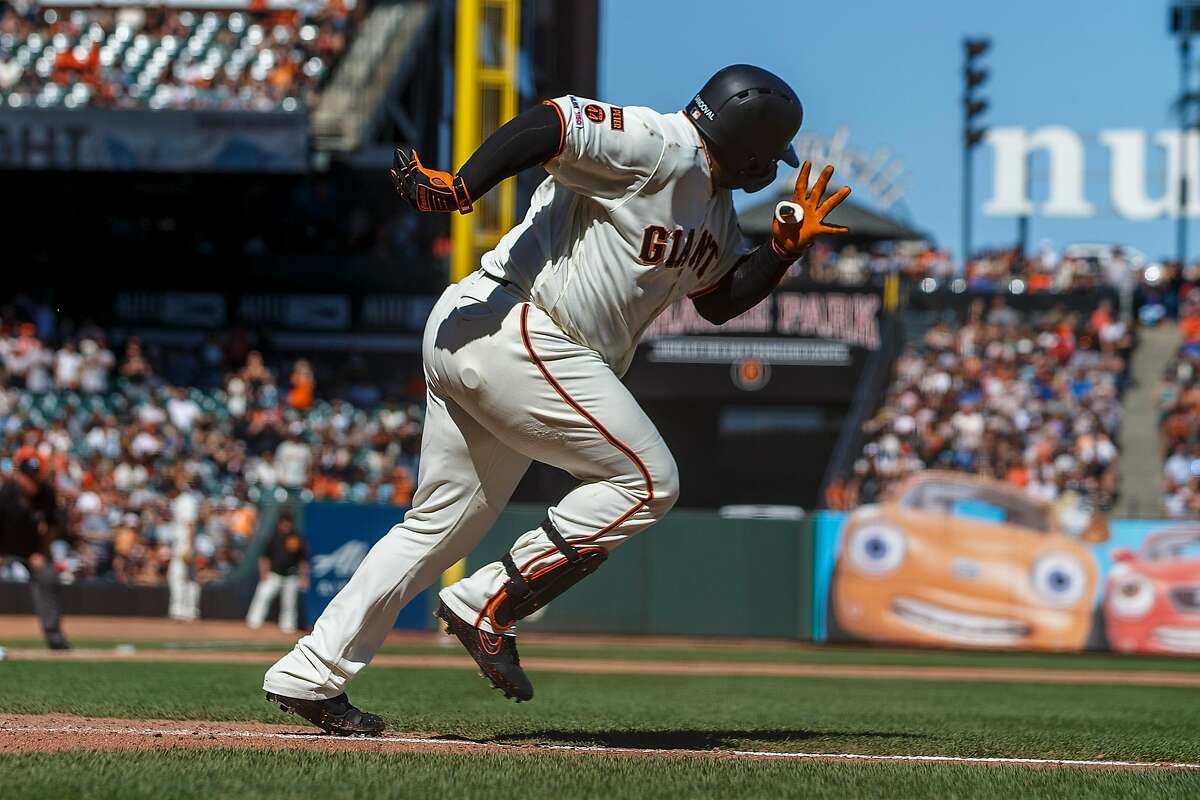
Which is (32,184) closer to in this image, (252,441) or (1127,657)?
(252,441)

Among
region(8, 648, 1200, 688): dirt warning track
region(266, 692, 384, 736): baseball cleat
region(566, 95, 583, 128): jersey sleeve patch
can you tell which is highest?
region(566, 95, 583, 128): jersey sleeve patch

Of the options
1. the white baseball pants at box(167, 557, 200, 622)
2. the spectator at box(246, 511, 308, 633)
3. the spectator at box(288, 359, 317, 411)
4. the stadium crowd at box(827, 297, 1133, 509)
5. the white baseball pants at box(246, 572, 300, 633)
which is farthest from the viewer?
the spectator at box(288, 359, 317, 411)

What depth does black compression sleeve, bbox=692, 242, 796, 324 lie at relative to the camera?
5176mm

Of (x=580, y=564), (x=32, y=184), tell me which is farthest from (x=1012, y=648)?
(x=32, y=184)

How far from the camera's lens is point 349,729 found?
5.06 meters

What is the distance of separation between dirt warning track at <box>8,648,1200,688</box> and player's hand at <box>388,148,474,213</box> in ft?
26.7

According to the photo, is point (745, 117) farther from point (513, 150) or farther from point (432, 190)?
point (432, 190)

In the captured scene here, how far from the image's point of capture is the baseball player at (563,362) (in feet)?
15.8

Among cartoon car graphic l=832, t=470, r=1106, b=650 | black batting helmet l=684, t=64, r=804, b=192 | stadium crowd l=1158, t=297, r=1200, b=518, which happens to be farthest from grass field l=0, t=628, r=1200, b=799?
stadium crowd l=1158, t=297, r=1200, b=518

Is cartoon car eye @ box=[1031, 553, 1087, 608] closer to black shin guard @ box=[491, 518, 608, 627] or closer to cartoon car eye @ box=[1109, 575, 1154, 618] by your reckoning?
cartoon car eye @ box=[1109, 575, 1154, 618]

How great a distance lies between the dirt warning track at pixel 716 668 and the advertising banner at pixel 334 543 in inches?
153

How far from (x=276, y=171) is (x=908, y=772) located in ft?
70.5

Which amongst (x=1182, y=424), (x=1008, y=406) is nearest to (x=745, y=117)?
(x=1182, y=424)

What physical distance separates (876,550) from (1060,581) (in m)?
2.02
